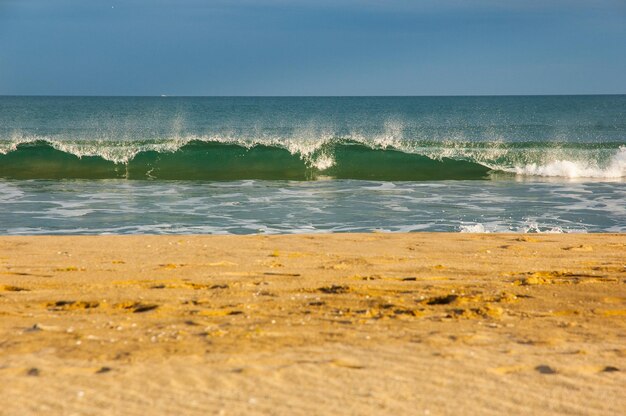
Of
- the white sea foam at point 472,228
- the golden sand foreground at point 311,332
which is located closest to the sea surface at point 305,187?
the white sea foam at point 472,228

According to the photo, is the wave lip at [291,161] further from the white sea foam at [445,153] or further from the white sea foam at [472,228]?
the white sea foam at [472,228]

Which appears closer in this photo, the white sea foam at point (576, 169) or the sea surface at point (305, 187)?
the sea surface at point (305, 187)

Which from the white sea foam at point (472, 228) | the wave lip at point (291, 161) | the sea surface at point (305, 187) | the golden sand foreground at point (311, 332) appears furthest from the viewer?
the wave lip at point (291, 161)

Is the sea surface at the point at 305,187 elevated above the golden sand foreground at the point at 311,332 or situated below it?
above

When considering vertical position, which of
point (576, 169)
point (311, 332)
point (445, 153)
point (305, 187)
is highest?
point (445, 153)

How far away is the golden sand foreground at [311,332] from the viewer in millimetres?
3787

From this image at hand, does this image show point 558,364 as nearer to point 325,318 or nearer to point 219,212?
point 325,318

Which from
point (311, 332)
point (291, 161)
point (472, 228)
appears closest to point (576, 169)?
point (291, 161)

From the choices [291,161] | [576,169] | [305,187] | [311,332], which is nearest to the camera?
[311,332]

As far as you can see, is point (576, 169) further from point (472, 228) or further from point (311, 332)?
point (311, 332)

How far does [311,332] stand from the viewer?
4.91m

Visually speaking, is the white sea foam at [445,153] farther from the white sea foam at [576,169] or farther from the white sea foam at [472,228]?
the white sea foam at [472,228]

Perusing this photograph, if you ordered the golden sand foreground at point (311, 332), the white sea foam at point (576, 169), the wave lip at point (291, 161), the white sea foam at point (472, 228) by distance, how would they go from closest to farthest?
the golden sand foreground at point (311, 332)
the white sea foam at point (472, 228)
the white sea foam at point (576, 169)
the wave lip at point (291, 161)

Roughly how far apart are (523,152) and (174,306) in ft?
75.9
